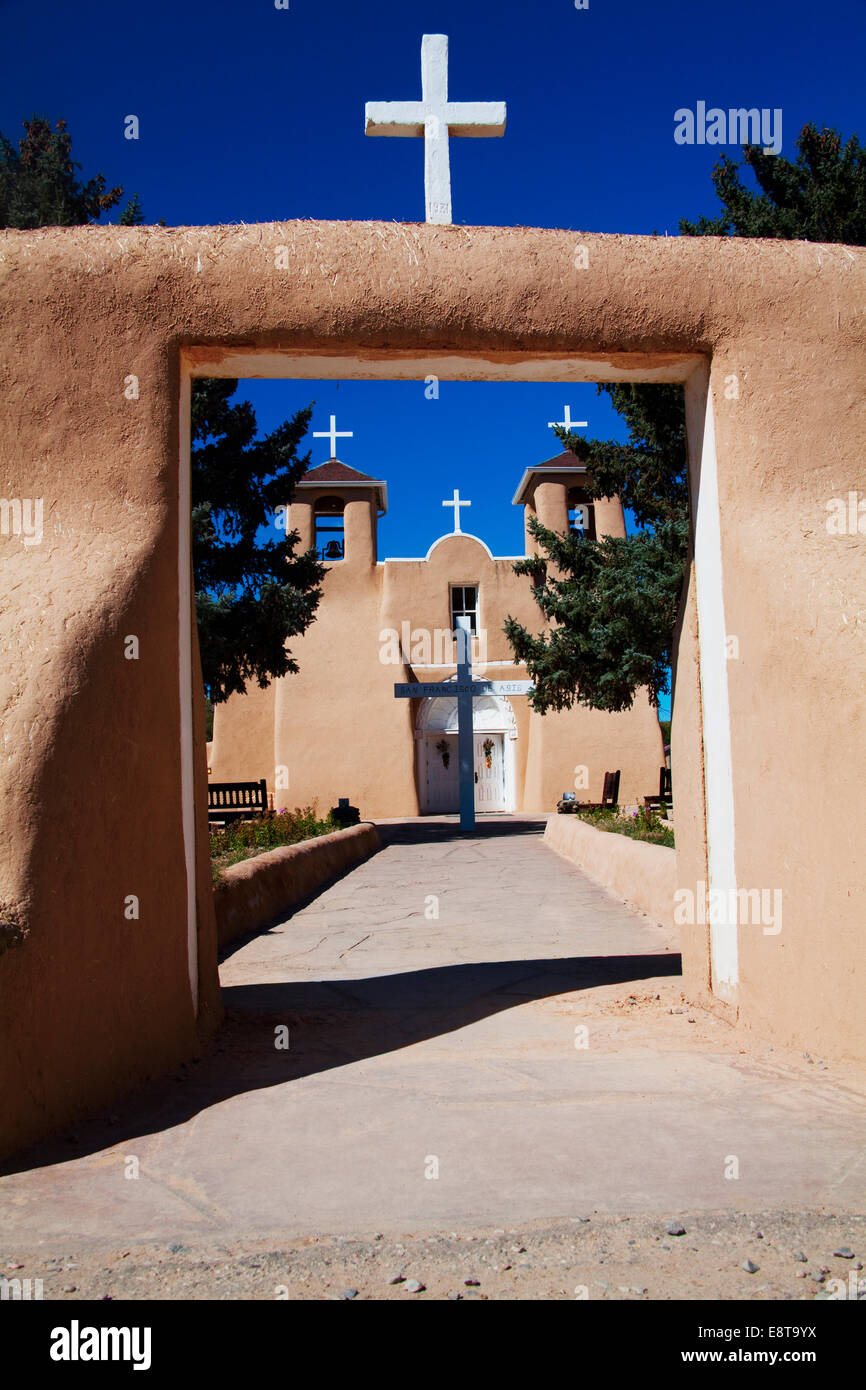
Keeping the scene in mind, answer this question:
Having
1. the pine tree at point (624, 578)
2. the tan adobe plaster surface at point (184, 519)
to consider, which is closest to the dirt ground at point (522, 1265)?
the tan adobe plaster surface at point (184, 519)

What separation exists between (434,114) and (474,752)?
72.4ft

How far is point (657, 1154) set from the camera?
334cm

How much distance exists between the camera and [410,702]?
2566 cm

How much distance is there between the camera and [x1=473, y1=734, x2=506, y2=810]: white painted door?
2692 centimetres

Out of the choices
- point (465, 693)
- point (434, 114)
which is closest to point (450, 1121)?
point (434, 114)

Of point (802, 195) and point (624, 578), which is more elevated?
point (802, 195)

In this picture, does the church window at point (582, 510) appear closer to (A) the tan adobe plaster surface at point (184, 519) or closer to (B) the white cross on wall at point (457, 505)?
(B) the white cross on wall at point (457, 505)

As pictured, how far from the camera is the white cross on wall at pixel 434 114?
5375 mm

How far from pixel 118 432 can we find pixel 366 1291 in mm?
3592

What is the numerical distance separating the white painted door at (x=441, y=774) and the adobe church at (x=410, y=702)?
4 cm

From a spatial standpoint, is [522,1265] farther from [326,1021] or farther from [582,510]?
[582,510]

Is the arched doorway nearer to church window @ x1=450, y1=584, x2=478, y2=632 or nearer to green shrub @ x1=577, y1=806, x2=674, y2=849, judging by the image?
church window @ x1=450, y1=584, x2=478, y2=632

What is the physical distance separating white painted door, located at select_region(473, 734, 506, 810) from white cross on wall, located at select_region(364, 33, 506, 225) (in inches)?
862
